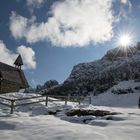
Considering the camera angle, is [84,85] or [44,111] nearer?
[44,111]

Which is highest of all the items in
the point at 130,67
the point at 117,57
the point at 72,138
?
the point at 117,57

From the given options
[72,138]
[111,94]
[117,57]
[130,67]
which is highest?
[117,57]

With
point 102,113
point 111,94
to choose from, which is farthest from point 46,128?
point 111,94

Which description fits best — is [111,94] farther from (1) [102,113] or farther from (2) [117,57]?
(2) [117,57]

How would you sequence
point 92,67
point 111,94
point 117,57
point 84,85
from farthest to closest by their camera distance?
1. point 92,67
2. point 117,57
3. point 84,85
4. point 111,94

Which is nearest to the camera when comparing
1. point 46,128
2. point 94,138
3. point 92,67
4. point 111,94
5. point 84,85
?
point 94,138

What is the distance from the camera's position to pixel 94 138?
8.92 m

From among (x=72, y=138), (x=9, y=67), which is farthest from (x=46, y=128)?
(x=9, y=67)

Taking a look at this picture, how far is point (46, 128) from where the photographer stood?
10.9 m

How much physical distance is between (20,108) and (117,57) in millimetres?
105236

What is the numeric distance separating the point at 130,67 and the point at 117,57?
34361 millimetres

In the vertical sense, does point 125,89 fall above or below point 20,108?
above

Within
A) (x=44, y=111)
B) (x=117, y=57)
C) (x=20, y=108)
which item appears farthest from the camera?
(x=117, y=57)

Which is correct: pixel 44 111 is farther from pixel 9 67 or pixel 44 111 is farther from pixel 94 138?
pixel 9 67
